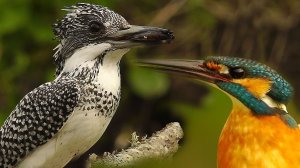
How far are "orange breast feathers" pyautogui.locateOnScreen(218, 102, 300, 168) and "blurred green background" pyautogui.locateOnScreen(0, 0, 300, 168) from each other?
240 cm

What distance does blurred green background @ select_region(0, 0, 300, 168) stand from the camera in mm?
6172

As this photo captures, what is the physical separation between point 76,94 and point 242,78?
1.84 ft

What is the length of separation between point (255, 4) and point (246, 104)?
3.54 m

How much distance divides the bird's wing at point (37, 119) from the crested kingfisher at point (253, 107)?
34cm

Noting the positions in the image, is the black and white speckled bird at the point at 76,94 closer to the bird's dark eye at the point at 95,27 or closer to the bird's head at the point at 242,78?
the bird's dark eye at the point at 95,27

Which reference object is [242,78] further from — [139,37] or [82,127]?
[82,127]

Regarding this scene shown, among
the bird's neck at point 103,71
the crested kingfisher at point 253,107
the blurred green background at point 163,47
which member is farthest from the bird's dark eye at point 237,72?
the blurred green background at point 163,47

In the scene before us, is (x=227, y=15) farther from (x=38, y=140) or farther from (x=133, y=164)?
(x=133, y=164)

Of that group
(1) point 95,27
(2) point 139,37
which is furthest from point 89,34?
(2) point 139,37

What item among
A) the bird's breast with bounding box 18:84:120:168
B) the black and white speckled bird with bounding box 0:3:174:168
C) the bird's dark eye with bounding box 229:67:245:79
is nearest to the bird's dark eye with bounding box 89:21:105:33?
the black and white speckled bird with bounding box 0:3:174:168

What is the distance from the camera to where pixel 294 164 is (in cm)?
331

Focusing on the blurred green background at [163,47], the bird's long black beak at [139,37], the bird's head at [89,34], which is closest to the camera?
the bird's long black beak at [139,37]

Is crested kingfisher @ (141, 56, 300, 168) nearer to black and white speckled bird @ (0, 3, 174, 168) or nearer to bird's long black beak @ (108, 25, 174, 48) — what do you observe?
bird's long black beak @ (108, 25, 174, 48)

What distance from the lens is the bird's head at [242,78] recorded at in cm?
329
